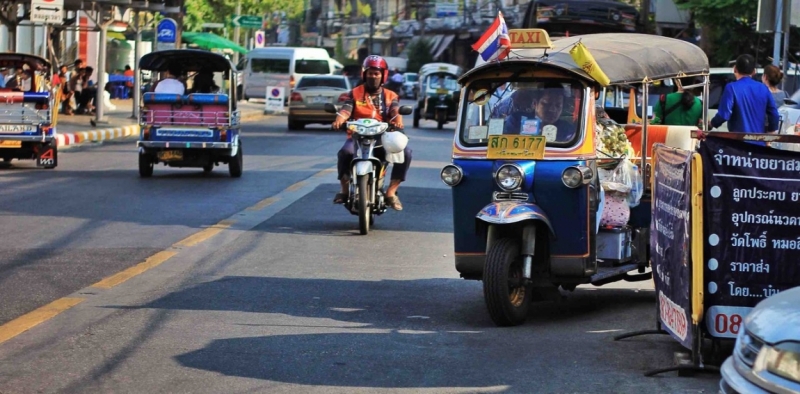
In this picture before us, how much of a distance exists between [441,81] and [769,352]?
3394 centimetres

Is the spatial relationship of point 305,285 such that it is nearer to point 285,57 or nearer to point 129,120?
point 129,120

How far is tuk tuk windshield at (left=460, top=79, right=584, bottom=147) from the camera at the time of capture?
8.23 metres

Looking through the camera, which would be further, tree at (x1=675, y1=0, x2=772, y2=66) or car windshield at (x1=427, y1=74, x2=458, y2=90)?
car windshield at (x1=427, y1=74, x2=458, y2=90)

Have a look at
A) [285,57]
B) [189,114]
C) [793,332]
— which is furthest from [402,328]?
[285,57]

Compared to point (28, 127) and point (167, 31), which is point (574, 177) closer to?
point (28, 127)

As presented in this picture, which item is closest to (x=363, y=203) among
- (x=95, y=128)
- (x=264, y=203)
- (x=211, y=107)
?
(x=264, y=203)

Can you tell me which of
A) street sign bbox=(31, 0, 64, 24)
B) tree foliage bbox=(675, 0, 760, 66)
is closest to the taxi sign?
street sign bbox=(31, 0, 64, 24)

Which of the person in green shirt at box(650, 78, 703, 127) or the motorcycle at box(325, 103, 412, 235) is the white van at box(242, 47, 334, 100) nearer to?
the motorcycle at box(325, 103, 412, 235)

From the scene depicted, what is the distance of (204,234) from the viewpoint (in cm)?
1221

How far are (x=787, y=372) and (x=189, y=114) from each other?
15.1 metres

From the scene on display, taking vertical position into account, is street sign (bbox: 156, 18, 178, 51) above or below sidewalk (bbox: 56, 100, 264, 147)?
above

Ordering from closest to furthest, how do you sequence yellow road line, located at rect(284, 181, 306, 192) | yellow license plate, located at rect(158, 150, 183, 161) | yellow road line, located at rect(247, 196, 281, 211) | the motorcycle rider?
the motorcycle rider < yellow road line, located at rect(247, 196, 281, 211) < yellow road line, located at rect(284, 181, 306, 192) < yellow license plate, located at rect(158, 150, 183, 161)

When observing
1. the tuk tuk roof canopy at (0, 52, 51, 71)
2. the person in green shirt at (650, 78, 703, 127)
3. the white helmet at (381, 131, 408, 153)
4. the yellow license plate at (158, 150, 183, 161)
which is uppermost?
the tuk tuk roof canopy at (0, 52, 51, 71)

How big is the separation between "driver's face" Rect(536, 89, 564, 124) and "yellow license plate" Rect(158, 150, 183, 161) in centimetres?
1104
